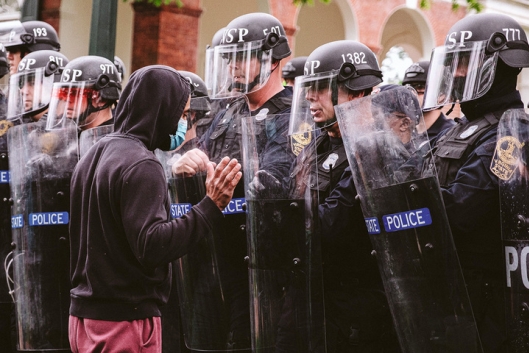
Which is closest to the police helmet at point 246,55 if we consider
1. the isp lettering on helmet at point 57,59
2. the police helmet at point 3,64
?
the isp lettering on helmet at point 57,59

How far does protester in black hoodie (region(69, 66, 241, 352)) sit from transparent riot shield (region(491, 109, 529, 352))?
3.40 feet

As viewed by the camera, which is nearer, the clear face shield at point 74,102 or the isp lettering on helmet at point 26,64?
the clear face shield at point 74,102

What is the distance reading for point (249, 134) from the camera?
4.01 metres

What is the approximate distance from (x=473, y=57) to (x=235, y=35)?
144cm

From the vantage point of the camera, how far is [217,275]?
435 cm

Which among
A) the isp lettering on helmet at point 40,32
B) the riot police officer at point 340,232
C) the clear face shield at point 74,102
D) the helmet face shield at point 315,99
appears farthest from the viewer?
the isp lettering on helmet at point 40,32

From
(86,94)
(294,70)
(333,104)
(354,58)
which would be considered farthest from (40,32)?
(333,104)

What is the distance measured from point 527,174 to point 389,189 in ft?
1.73

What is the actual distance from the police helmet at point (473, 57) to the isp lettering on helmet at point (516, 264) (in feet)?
2.47

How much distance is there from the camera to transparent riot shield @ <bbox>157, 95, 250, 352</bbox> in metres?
4.30

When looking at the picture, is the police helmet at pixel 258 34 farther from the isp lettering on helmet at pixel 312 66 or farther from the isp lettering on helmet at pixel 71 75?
the isp lettering on helmet at pixel 71 75

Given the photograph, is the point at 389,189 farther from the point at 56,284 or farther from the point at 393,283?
the point at 56,284

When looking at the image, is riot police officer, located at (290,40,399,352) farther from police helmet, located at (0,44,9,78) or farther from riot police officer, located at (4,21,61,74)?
riot police officer, located at (4,21,61,74)

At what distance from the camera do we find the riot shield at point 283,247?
3850mm
